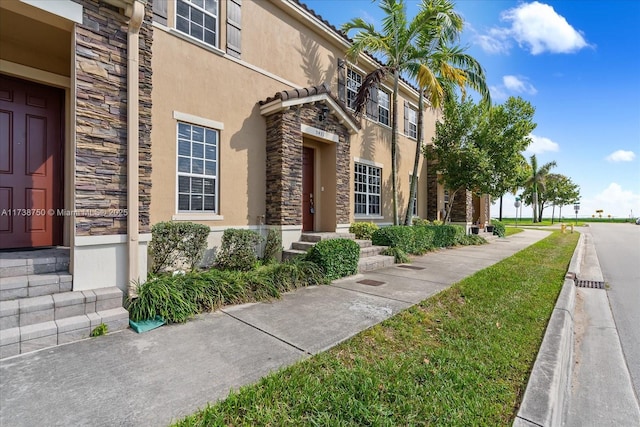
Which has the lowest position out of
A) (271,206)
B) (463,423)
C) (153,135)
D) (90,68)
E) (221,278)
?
(463,423)

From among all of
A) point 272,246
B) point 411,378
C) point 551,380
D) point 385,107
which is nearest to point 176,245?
point 272,246

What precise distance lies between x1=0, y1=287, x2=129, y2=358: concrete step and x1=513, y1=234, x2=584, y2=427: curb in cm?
452

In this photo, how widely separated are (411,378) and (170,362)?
244cm

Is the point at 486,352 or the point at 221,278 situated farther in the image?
the point at 221,278

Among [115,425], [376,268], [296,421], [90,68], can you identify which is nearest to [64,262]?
[90,68]

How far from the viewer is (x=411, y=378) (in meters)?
2.87

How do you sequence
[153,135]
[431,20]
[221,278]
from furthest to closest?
[431,20] < [153,135] < [221,278]

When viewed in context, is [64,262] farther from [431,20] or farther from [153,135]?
[431,20]

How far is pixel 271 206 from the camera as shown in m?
8.10

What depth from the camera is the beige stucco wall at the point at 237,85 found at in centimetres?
642

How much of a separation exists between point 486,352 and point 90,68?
626 centimetres

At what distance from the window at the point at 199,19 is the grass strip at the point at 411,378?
24.5 ft

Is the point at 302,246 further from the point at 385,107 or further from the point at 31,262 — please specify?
the point at 385,107

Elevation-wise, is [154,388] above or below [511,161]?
below
